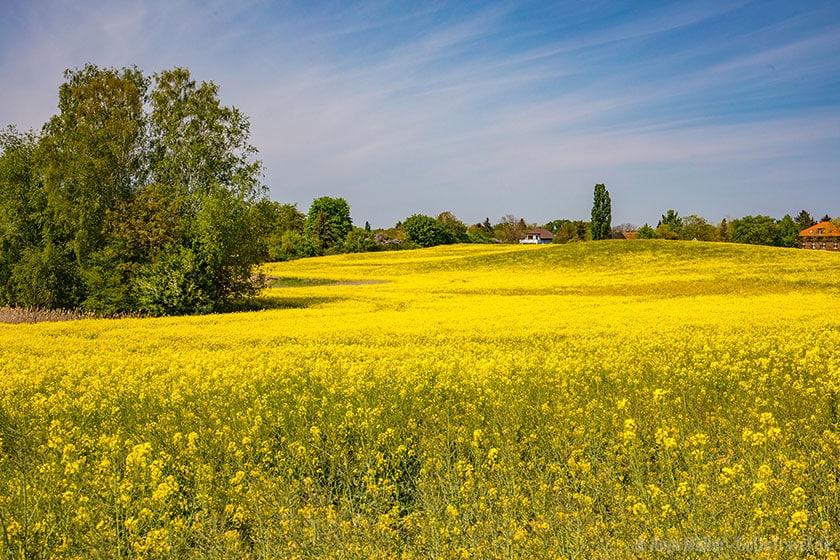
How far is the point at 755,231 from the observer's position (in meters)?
111

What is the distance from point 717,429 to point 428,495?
352 cm

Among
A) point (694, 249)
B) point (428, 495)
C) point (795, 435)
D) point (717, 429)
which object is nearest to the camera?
point (428, 495)

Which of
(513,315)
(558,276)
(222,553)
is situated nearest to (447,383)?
(222,553)

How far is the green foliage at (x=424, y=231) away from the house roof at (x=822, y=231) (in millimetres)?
88357

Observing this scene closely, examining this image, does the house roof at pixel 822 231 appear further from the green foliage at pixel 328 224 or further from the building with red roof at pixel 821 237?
the green foliage at pixel 328 224

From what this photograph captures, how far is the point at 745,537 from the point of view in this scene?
3.76 meters

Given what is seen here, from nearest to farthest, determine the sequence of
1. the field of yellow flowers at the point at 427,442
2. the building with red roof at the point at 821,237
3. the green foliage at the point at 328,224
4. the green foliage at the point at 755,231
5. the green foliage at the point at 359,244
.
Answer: the field of yellow flowers at the point at 427,442, the green foliage at the point at 359,244, the green foliage at the point at 328,224, the green foliage at the point at 755,231, the building with red roof at the point at 821,237

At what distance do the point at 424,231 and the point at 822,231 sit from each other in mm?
96098

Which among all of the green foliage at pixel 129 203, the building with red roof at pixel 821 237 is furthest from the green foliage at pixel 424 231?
the building with red roof at pixel 821 237

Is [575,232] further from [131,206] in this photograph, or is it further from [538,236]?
[131,206]

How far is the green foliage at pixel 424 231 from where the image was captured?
4114 inches

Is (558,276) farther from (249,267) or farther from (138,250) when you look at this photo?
(138,250)

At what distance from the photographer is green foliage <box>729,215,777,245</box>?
111 metres

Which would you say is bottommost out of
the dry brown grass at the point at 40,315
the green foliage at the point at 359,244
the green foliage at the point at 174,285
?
the dry brown grass at the point at 40,315
